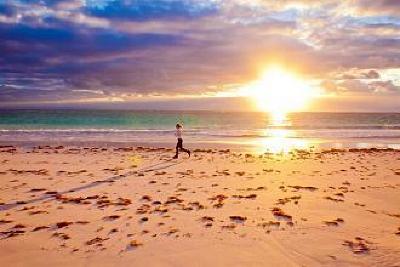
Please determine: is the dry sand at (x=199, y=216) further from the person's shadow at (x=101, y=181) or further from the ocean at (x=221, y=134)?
the ocean at (x=221, y=134)

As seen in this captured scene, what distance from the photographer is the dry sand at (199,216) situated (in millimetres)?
6934

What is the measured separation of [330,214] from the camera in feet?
30.8

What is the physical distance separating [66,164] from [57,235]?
34.5 ft

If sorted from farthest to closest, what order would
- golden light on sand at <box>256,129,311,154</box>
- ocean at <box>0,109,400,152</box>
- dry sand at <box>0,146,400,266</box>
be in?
1. ocean at <box>0,109,400,152</box>
2. golden light on sand at <box>256,129,311,154</box>
3. dry sand at <box>0,146,400,266</box>

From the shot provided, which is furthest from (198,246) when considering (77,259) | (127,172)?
(127,172)

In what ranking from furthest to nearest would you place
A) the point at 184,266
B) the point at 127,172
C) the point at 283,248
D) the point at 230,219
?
the point at 127,172 → the point at 230,219 → the point at 283,248 → the point at 184,266

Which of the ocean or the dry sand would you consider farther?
the ocean

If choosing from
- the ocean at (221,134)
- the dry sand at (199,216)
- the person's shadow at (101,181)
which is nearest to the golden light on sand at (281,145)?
the ocean at (221,134)

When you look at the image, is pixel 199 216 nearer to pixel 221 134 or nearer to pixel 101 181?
pixel 101 181

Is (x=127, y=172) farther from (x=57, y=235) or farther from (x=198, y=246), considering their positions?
(x=198, y=246)

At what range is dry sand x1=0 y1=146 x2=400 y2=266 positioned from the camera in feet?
22.7

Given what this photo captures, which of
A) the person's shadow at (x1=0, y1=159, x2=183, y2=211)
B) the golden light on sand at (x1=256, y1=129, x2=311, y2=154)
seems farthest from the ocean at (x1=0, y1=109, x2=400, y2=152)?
the person's shadow at (x1=0, y1=159, x2=183, y2=211)

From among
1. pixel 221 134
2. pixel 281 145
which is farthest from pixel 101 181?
pixel 221 134

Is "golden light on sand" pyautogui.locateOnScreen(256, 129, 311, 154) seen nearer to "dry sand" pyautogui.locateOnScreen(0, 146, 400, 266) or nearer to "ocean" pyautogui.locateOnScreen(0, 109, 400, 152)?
"ocean" pyautogui.locateOnScreen(0, 109, 400, 152)
